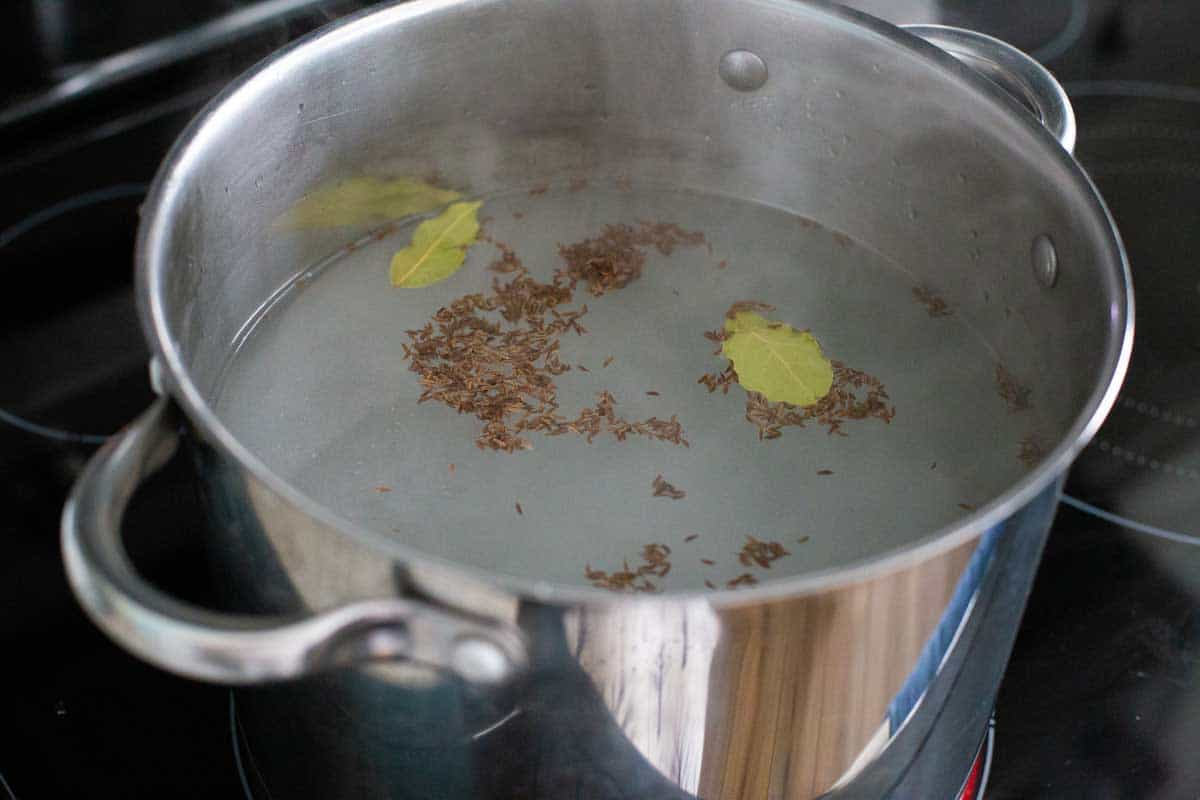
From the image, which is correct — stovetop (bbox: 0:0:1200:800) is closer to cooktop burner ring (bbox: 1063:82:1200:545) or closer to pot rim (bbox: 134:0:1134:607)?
cooktop burner ring (bbox: 1063:82:1200:545)

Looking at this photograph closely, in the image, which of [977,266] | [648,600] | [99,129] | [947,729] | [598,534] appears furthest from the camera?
[99,129]

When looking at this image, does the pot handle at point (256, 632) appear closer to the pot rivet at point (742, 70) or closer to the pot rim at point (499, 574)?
the pot rim at point (499, 574)

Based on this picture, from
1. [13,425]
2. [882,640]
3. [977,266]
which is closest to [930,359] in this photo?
[977,266]

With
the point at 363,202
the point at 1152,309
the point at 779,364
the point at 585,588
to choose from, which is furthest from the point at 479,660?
the point at 1152,309

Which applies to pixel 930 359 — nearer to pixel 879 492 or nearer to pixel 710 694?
pixel 879 492

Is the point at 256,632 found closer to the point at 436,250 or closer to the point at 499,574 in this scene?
the point at 499,574

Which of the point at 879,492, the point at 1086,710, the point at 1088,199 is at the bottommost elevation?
the point at 1086,710
